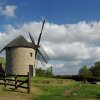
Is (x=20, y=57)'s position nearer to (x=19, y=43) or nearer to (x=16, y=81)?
(x=19, y=43)

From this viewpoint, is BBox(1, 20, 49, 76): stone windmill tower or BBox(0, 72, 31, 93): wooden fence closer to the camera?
BBox(0, 72, 31, 93): wooden fence

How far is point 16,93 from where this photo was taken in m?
30.5

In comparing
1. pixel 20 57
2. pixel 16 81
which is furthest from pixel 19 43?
pixel 16 81

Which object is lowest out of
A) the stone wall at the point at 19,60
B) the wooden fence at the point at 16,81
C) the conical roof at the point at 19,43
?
the wooden fence at the point at 16,81

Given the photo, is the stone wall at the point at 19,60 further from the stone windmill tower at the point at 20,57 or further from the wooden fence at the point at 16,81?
the wooden fence at the point at 16,81

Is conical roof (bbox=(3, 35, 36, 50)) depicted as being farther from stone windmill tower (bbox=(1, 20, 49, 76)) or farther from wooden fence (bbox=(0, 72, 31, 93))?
wooden fence (bbox=(0, 72, 31, 93))

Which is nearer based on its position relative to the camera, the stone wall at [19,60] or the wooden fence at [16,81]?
the wooden fence at [16,81]

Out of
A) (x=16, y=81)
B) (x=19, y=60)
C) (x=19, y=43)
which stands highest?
(x=19, y=43)

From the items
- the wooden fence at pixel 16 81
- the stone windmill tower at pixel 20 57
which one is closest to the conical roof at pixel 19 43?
the stone windmill tower at pixel 20 57

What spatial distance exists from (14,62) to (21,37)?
5.78m

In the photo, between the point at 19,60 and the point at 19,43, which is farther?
the point at 19,43

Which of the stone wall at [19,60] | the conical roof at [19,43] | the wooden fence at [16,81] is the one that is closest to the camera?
the wooden fence at [16,81]

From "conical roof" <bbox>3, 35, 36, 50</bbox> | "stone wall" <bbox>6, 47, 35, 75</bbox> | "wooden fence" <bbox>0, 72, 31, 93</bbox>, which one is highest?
"conical roof" <bbox>3, 35, 36, 50</bbox>

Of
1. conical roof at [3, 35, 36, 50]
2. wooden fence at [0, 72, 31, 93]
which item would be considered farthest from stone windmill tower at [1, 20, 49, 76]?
wooden fence at [0, 72, 31, 93]
